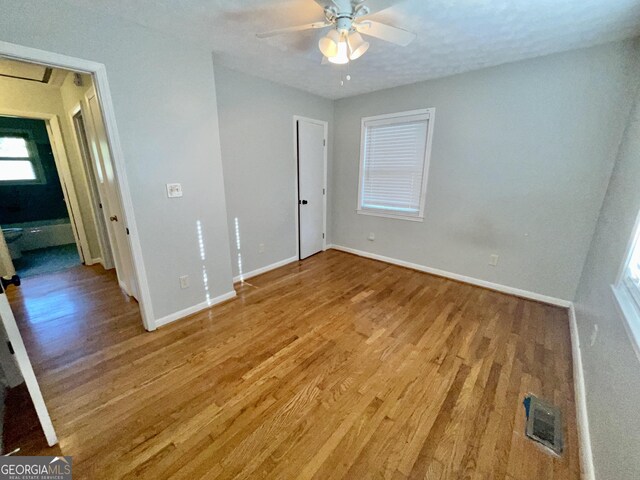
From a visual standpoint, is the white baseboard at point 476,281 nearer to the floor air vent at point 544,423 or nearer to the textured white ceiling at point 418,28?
the floor air vent at point 544,423

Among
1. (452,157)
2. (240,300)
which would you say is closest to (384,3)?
(452,157)

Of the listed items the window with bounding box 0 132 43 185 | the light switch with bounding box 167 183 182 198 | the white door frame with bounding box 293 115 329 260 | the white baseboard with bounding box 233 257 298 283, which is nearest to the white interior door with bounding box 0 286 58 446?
the light switch with bounding box 167 183 182 198

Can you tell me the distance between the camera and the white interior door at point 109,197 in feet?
7.60

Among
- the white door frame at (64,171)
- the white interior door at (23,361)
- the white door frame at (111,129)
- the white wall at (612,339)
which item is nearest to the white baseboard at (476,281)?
the white wall at (612,339)

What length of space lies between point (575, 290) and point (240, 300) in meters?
3.51

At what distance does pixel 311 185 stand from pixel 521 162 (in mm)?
2598

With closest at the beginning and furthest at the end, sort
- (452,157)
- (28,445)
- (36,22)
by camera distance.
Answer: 1. (28,445)
2. (36,22)
3. (452,157)

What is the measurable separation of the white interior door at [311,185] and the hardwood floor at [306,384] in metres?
1.43

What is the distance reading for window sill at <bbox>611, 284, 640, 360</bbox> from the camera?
1.06m

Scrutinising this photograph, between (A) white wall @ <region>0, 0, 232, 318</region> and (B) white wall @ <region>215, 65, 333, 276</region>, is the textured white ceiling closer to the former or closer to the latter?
(A) white wall @ <region>0, 0, 232, 318</region>

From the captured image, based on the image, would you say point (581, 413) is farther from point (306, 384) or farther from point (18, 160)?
point (18, 160)

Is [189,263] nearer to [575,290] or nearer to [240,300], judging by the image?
[240,300]

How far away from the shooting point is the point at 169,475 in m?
1.18

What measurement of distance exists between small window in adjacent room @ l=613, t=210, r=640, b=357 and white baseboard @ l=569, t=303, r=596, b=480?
0.63 m
